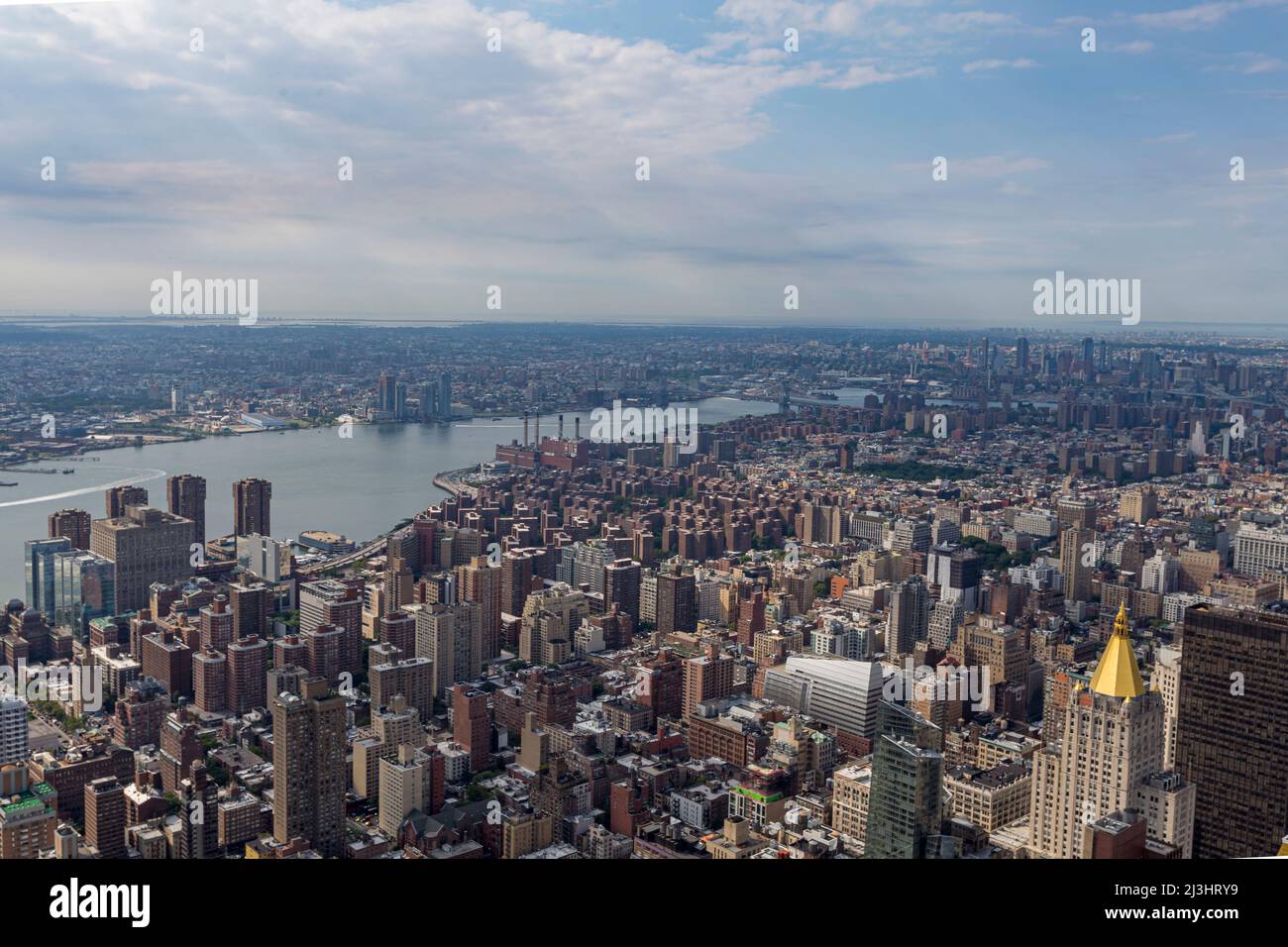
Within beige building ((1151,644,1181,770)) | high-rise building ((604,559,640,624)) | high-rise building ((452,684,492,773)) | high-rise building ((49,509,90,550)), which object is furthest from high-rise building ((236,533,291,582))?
beige building ((1151,644,1181,770))

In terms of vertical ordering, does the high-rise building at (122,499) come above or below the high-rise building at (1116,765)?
above

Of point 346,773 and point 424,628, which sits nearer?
point 346,773

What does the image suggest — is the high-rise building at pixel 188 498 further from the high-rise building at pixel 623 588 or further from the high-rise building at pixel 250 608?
the high-rise building at pixel 623 588

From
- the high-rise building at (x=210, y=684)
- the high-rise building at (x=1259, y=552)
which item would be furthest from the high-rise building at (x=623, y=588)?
the high-rise building at (x=1259, y=552)

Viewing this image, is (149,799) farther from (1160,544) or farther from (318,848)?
(1160,544)

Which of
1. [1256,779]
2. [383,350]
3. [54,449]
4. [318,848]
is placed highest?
[383,350]
